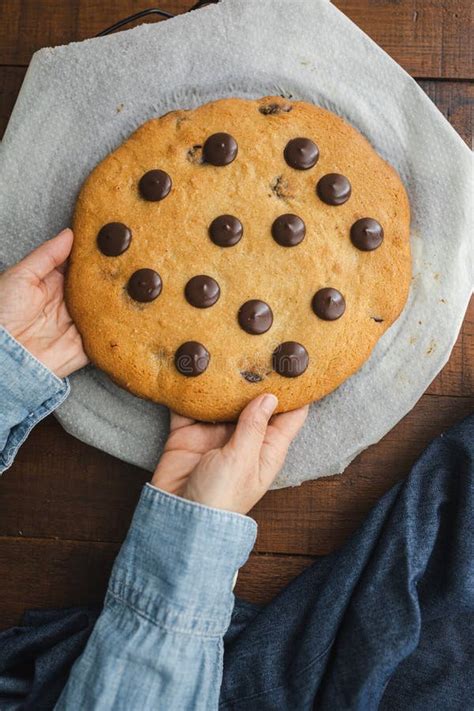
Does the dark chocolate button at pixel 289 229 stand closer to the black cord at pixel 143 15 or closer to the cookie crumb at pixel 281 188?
the cookie crumb at pixel 281 188

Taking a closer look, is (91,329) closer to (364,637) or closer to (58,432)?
(58,432)

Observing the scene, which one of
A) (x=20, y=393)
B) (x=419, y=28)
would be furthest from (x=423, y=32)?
(x=20, y=393)

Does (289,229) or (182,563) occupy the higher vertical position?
(289,229)

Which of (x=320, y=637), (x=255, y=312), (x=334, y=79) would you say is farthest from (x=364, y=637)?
(x=334, y=79)

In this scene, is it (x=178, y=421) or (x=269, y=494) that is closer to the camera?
→ (x=178, y=421)

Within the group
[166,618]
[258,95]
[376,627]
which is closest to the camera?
[166,618]

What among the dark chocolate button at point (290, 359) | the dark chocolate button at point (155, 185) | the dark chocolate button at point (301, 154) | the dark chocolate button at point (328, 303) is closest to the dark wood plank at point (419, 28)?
the dark chocolate button at point (301, 154)

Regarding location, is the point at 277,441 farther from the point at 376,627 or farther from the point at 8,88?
the point at 8,88

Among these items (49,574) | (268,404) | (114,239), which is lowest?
(49,574)
